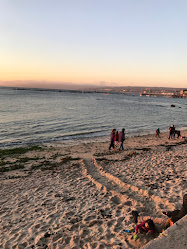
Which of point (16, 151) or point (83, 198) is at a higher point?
point (83, 198)

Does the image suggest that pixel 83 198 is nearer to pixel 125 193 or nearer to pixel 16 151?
pixel 125 193

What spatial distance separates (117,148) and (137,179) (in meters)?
8.64

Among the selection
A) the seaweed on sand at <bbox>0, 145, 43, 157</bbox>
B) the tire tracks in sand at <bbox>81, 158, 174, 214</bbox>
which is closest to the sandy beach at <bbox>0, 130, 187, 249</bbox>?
the tire tracks in sand at <bbox>81, 158, 174, 214</bbox>

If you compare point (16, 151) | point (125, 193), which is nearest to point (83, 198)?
point (125, 193)

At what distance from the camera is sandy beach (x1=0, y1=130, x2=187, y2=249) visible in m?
5.27

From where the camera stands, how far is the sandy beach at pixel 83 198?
208 inches

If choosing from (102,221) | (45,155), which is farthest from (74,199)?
(45,155)

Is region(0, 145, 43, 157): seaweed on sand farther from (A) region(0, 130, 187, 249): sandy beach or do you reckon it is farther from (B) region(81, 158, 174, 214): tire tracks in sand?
(B) region(81, 158, 174, 214): tire tracks in sand

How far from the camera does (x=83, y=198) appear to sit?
24.9 ft

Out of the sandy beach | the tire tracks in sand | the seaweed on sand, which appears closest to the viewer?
the sandy beach

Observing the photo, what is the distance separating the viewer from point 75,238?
516 centimetres

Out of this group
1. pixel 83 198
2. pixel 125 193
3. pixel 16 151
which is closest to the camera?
pixel 83 198

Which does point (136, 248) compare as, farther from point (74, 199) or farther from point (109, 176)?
point (109, 176)

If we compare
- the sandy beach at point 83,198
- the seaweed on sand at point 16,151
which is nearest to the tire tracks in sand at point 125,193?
the sandy beach at point 83,198
